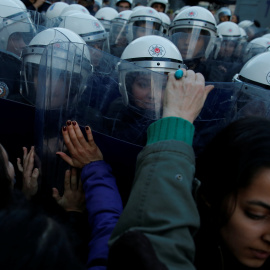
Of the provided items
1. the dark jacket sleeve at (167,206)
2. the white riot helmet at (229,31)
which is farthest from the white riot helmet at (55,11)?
the dark jacket sleeve at (167,206)

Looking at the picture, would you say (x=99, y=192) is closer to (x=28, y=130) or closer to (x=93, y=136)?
(x=93, y=136)

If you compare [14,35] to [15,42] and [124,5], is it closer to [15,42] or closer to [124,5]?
[15,42]

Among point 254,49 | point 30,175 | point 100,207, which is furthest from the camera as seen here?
point 254,49

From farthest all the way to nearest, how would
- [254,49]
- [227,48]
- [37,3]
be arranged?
[37,3] < [227,48] < [254,49]

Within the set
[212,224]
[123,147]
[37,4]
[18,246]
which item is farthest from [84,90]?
[37,4]

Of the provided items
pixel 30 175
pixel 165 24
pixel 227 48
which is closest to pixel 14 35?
pixel 30 175

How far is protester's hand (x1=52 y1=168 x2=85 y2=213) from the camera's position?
1413 millimetres

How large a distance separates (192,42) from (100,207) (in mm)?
3160

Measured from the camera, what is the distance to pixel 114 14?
250 inches

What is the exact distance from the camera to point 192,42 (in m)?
3.88

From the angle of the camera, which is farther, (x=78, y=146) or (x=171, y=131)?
(x=78, y=146)

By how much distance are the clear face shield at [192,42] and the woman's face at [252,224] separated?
3134mm

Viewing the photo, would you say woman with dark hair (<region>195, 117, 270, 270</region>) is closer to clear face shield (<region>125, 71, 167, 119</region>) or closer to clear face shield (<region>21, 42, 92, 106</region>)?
clear face shield (<region>125, 71, 167, 119</region>)

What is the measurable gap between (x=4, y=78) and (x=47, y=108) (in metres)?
0.60
